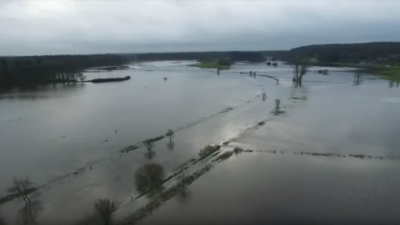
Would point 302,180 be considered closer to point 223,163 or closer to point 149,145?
point 223,163

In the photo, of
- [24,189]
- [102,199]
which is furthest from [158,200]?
[24,189]

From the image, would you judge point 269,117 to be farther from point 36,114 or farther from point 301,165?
point 36,114

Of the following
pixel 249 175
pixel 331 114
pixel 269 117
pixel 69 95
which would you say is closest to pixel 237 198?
pixel 249 175

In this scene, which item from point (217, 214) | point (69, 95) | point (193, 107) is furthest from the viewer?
point (69, 95)

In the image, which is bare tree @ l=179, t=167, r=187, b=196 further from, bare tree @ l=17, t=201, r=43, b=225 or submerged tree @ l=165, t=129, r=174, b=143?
bare tree @ l=17, t=201, r=43, b=225

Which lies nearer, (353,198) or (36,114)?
(353,198)

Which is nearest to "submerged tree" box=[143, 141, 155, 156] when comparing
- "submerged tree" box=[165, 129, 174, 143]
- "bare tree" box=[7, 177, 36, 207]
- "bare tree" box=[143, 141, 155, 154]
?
"bare tree" box=[143, 141, 155, 154]
